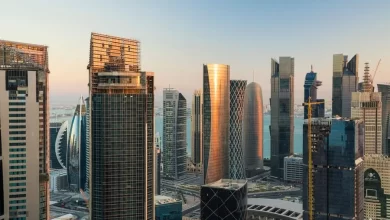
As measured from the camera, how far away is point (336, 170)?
1223 inches

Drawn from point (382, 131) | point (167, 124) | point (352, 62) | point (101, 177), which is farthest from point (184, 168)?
point (101, 177)

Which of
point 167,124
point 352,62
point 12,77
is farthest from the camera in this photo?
point 352,62

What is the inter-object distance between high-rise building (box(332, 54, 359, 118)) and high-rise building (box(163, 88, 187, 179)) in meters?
24.7

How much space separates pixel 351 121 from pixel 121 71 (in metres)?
16.3

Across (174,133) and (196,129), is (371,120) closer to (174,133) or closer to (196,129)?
(196,129)

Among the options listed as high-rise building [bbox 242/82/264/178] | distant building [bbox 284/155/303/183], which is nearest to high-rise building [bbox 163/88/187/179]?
high-rise building [bbox 242/82/264/178]

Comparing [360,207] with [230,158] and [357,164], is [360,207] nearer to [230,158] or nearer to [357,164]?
[357,164]

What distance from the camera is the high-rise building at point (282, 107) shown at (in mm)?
68188

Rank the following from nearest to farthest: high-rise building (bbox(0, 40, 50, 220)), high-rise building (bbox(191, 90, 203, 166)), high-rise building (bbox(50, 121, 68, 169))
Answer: high-rise building (bbox(0, 40, 50, 220)) < high-rise building (bbox(50, 121, 68, 169)) < high-rise building (bbox(191, 90, 203, 166))

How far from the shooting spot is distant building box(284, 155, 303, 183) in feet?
200

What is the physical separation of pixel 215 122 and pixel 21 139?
27.7 m

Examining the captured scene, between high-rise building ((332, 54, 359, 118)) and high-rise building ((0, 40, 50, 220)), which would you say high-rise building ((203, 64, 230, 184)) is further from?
high-rise building ((332, 54, 359, 118))

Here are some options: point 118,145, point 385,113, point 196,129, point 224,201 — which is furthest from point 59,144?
point 385,113

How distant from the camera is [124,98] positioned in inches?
967
